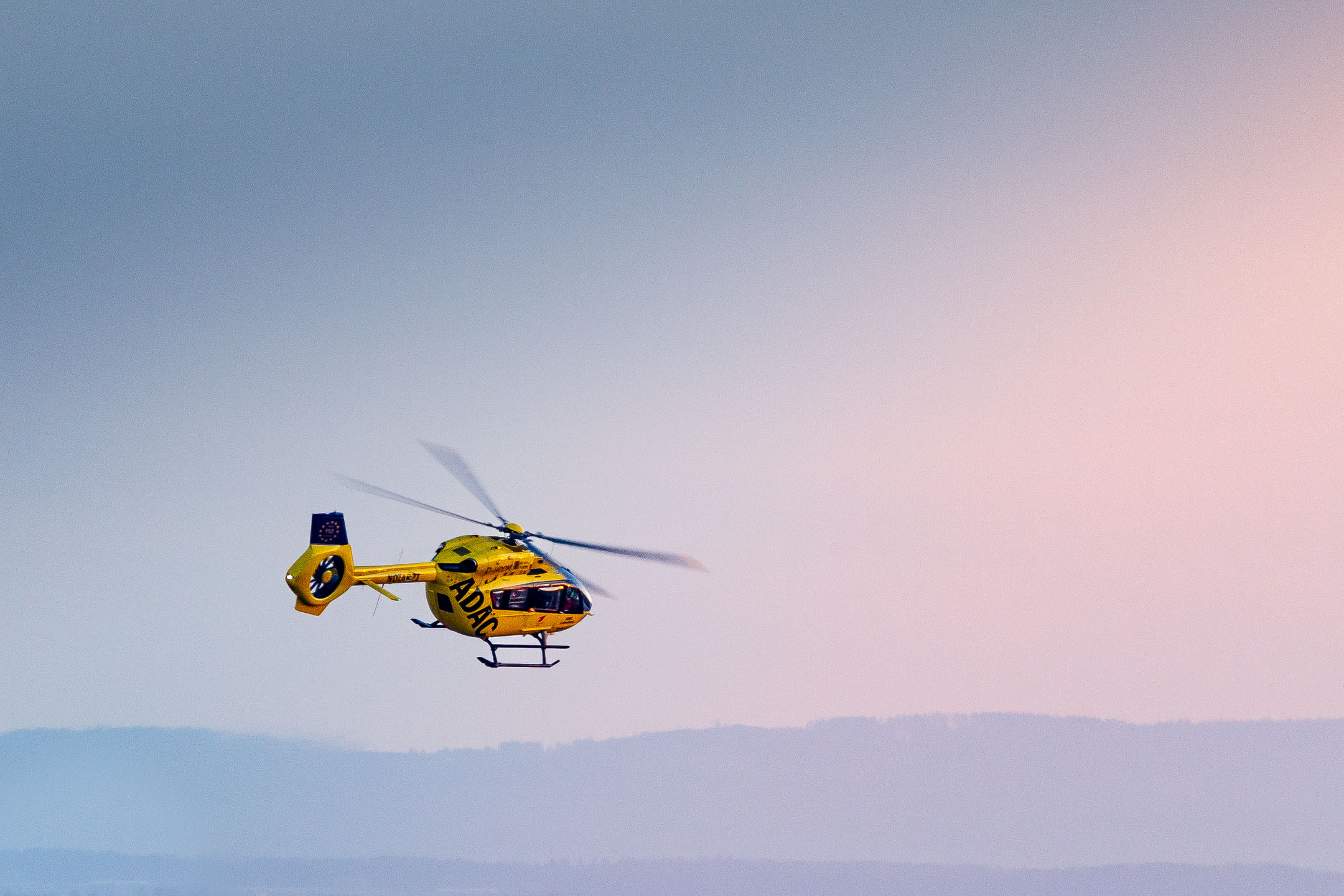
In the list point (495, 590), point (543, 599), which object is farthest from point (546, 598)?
point (495, 590)

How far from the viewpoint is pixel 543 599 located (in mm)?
39469

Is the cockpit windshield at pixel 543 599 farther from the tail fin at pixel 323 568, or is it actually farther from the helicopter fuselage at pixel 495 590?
the tail fin at pixel 323 568

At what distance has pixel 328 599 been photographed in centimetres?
3528

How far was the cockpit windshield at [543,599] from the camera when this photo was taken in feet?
126

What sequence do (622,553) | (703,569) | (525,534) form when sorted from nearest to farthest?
(703,569), (622,553), (525,534)

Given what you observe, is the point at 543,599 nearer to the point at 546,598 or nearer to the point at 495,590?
the point at 546,598

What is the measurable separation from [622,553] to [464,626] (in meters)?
5.15

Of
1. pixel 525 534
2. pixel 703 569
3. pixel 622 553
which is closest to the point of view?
pixel 703 569

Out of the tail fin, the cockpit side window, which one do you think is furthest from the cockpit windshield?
the tail fin

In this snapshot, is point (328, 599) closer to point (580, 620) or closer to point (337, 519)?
point (337, 519)

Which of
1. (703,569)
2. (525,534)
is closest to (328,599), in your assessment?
(525,534)

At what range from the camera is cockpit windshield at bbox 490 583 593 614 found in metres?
38.3

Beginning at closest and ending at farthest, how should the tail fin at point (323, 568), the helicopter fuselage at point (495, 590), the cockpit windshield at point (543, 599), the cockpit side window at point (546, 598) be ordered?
the tail fin at point (323, 568) < the helicopter fuselage at point (495, 590) < the cockpit windshield at point (543, 599) < the cockpit side window at point (546, 598)

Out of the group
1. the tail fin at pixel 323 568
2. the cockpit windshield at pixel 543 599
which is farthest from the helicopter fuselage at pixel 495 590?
the tail fin at pixel 323 568
